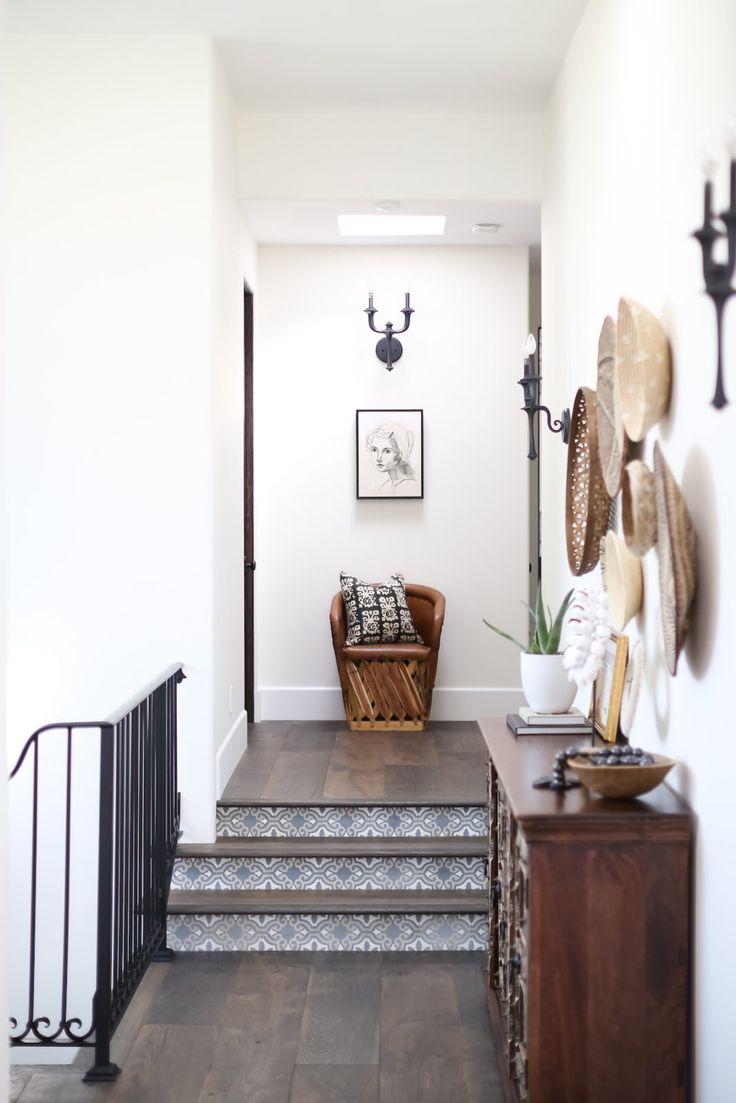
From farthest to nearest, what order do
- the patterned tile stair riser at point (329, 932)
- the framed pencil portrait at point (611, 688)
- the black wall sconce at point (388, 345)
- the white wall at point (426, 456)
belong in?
1. the white wall at point (426, 456)
2. the black wall sconce at point (388, 345)
3. the patterned tile stair riser at point (329, 932)
4. the framed pencil portrait at point (611, 688)

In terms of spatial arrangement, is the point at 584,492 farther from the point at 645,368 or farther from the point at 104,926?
the point at 104,926

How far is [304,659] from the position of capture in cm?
590

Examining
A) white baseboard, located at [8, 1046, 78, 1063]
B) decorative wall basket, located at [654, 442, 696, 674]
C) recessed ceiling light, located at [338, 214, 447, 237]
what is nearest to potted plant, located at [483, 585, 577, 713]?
decorative wall basket, located at [654, 442, 696, 674]

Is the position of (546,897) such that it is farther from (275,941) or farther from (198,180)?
(198,180)

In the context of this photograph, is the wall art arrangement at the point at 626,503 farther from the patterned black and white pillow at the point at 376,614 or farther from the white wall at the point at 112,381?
the patterned black and white pillow at the point at 376,614

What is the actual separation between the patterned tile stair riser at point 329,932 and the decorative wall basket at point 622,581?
57.5 inches

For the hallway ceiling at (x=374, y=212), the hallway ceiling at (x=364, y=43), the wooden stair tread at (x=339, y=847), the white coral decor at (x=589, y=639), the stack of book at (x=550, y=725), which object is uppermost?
the hallway ceiling at (x=364, y=43)

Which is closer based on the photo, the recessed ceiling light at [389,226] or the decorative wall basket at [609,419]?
the decorative wall basket at [609,419]

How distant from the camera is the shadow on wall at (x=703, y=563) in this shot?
Answer: 6.94 ft

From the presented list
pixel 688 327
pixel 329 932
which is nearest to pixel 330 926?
pixel 329 932

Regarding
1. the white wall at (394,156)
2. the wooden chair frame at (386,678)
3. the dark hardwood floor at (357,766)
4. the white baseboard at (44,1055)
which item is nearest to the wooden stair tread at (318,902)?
the dark hardwood floor at (357,766)

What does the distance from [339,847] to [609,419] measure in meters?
1.94

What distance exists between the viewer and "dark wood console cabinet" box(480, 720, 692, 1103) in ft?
7.09

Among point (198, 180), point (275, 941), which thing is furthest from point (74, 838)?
point (198, 180)
